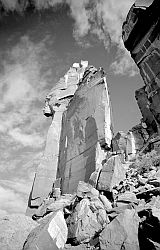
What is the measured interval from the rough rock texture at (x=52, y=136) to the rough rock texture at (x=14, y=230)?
8807 mm

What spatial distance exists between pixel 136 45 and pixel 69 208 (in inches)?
225

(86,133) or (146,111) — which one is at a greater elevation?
(146,111)

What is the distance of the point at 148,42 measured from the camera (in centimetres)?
578

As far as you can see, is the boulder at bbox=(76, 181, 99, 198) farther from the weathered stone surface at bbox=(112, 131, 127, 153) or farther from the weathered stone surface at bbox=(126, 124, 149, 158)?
the weathered stone surface at bbox=(126, 124, 149, 158)

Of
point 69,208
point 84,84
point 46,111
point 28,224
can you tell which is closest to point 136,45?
point 69,208

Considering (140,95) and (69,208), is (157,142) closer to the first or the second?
(140,95)

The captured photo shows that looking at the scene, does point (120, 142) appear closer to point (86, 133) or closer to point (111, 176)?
point (86, 133)

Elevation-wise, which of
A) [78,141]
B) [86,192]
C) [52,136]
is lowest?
[86,192]

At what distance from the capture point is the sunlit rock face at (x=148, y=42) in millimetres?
5523

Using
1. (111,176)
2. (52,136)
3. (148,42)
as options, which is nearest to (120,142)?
(111,176)

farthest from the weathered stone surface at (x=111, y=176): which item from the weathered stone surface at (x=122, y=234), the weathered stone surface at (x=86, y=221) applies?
the weathered stone surface at (x=122, y=234)

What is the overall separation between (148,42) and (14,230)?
21.2 feet

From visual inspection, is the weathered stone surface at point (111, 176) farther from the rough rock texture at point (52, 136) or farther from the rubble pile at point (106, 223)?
the rough rock texture at point (52, 136)

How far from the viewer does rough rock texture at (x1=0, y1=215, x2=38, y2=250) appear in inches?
205
